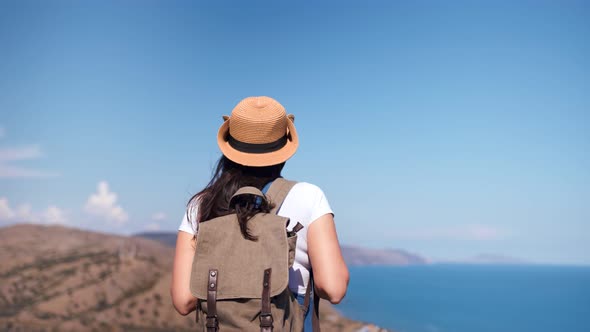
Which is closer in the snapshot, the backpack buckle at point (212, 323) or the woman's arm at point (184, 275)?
the backpack buckle at point (212, 323)

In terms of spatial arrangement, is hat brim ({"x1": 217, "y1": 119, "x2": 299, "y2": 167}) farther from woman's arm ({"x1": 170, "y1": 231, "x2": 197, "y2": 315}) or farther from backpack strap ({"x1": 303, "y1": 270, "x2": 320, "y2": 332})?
backpack strap ({"x1": 303, "y1": 270, "x2": 320, "y2": 332})

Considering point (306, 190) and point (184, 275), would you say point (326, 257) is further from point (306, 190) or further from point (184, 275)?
point (184, 275)

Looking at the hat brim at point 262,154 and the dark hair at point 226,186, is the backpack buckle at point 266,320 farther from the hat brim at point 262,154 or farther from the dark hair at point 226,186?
the hat brim at point 262,154

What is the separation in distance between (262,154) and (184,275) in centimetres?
70

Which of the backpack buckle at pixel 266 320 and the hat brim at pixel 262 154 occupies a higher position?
the hat brim at pixel 262 154

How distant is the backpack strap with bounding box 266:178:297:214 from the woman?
29 mm

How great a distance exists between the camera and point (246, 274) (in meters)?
2.51

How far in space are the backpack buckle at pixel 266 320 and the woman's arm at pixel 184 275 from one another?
44cm

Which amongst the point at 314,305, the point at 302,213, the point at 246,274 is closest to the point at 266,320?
the point at 246,274

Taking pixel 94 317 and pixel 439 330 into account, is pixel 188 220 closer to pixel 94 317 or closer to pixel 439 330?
pixel 94 317

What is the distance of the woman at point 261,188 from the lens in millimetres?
2617

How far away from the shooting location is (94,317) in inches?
1147

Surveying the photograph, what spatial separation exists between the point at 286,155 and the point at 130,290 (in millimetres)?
32937

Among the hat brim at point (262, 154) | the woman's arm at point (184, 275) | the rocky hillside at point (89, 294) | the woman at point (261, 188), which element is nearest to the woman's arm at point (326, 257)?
the woman at point (261, 188)
